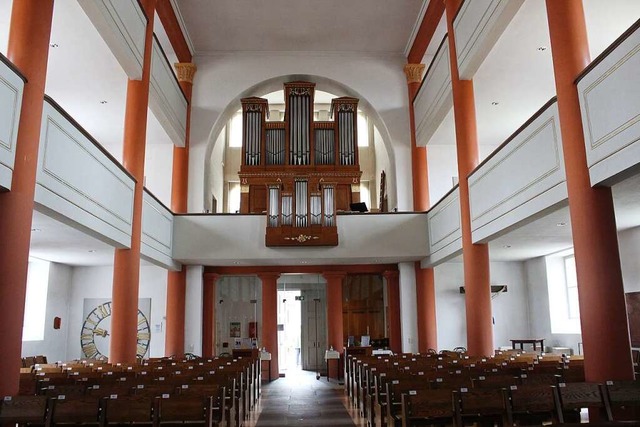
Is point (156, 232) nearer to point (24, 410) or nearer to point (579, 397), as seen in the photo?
point (24, 410)

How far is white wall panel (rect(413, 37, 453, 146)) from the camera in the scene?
11719 millimetres

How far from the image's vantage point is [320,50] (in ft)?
50.3

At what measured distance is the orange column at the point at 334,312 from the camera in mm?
14266

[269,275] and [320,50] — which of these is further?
[320,50]

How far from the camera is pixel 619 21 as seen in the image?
10414mm

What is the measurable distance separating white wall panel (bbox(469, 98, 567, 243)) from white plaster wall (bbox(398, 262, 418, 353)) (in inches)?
172

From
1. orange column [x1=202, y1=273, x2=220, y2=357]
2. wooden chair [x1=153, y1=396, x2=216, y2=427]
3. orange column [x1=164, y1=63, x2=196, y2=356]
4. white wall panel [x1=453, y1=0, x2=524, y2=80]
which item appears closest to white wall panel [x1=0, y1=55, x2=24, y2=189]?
wooden chair [x1=153, y1=396, x2=216, y2=427]

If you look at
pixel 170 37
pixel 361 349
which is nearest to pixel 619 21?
pixel 361 349

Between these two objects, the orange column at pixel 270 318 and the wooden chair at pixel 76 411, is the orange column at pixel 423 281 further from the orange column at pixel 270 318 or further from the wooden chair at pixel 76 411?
the wooden chair at pixel 76 411

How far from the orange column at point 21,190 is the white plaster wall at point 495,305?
1212 centimetres

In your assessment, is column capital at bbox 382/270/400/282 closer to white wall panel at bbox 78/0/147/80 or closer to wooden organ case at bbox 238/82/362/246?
wooden organ case at bbox 238/82/362/246

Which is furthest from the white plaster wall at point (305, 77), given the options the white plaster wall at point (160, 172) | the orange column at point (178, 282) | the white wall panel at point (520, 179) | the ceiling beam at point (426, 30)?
the white wall panel at point (520, 179)

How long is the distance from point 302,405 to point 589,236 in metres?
5.97

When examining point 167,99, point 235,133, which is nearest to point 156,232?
point 167,99
